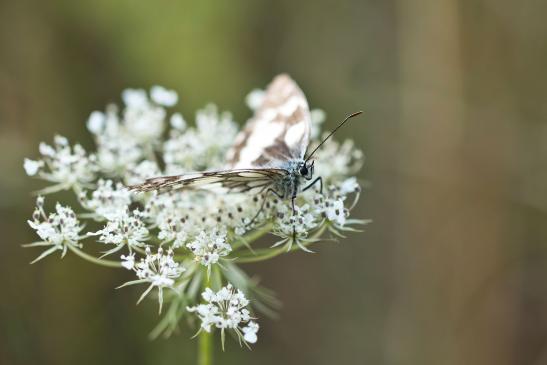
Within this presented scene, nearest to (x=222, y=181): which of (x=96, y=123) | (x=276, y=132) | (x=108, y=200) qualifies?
(x=108, y=200)

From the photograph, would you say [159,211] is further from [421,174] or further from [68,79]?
[421,174]

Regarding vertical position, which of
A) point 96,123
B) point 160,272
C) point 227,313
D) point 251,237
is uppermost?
point 96,123

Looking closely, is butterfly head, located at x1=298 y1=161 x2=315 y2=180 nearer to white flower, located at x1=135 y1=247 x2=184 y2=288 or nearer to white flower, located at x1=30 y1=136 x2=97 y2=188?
white flower, located at x1=135 y1=247 x2=184 y2=288

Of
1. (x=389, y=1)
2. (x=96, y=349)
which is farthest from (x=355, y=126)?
(x=96, y=349)

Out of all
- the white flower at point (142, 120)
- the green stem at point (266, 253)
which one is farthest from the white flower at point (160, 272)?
the white flower at point (142, 120)

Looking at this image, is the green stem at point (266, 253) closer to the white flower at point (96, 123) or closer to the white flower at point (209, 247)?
the white flower at point (209, 247)

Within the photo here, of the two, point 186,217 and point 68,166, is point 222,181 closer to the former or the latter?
point 186,217
